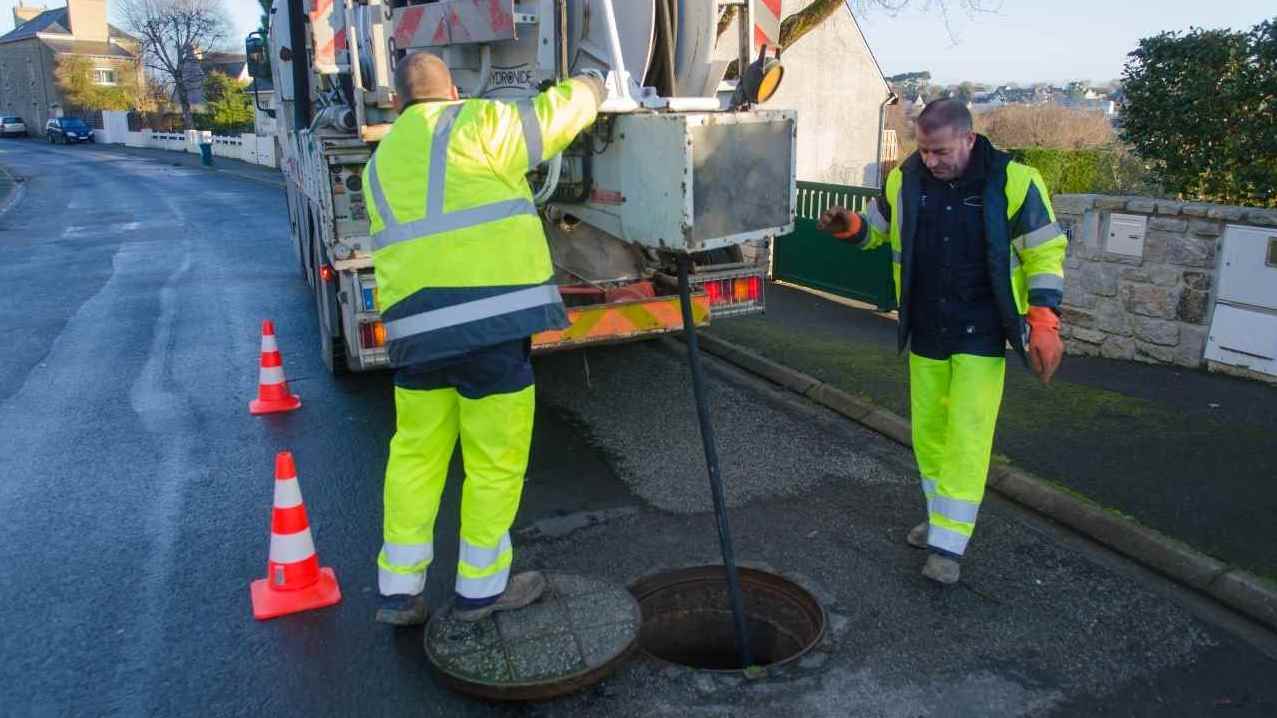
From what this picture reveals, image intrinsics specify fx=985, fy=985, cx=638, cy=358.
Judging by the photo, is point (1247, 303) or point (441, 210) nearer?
point (441, 210)

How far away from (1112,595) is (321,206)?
4864 millimetres

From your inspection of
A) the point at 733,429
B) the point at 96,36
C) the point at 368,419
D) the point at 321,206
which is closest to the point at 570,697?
the point at 733,429

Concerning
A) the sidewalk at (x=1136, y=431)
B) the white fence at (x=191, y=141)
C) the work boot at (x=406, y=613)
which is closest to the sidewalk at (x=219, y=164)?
the white fence at (x=191, y=141)

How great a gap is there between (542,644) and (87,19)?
86.9 metres

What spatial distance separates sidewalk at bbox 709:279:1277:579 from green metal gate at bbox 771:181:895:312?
1.17 m

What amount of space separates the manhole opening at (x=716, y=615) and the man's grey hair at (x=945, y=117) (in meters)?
1.87

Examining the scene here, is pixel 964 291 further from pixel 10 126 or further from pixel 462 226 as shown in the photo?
pixel 10 126

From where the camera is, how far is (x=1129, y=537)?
13.8 feet

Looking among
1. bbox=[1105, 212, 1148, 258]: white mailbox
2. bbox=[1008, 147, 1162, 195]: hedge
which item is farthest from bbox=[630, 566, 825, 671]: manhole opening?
bbox=[1008, 147, 1162, 195]: hedge

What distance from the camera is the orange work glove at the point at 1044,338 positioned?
375 centimetres

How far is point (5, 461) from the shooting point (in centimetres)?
546

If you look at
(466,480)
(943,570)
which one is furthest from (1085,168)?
(466,480)

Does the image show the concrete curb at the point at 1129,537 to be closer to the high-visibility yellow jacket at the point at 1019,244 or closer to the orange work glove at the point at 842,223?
the high-visibility yellow jacket at the point at 1019,244

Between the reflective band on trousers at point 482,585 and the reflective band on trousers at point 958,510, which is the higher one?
the reflective band on trousers at point 958,510
